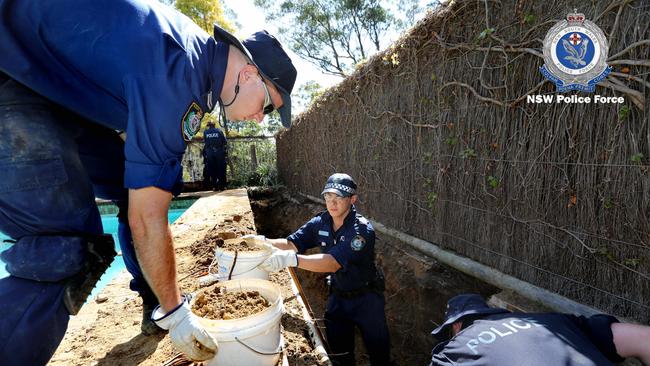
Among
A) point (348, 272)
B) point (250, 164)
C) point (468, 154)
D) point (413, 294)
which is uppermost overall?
point (468, 154)

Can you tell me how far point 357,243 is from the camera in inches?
99.8

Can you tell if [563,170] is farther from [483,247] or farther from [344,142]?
[344,142]

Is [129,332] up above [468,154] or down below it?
below

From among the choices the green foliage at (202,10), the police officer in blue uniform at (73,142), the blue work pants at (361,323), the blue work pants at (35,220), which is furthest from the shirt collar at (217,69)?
the green foliage at (202,10)

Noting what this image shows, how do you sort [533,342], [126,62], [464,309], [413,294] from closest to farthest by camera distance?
[126,62] < [533,342] < [464,309] < [413,294]

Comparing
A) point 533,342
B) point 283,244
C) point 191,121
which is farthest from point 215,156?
point 533,342

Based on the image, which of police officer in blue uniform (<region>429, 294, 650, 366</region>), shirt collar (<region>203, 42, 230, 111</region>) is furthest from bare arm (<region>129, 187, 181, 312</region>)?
police officer in blue uniform (<region>429, 294, 650, 366</region>)

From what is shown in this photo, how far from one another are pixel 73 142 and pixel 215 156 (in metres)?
9.27

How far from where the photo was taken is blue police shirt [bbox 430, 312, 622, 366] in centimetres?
120

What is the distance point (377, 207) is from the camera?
4656mm

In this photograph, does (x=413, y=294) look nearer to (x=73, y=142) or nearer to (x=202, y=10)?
(x=73, y=142)

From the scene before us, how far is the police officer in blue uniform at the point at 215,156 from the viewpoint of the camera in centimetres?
1016

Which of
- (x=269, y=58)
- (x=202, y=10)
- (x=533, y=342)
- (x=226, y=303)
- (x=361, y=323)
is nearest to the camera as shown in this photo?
(x=533, y=342)

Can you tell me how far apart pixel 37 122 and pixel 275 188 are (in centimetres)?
984
